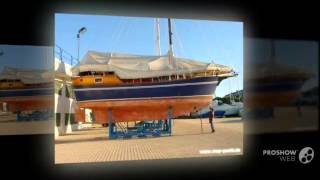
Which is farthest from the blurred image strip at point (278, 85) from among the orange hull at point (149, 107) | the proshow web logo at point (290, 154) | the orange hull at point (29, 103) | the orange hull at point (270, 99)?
the orange hull at point (29, 103)

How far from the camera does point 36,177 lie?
527 centimetres

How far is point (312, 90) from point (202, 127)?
162cm

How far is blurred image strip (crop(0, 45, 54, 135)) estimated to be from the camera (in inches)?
199

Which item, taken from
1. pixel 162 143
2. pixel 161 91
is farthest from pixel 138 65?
pixel 162 143

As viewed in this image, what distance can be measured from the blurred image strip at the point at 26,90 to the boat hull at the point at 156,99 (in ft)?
2.81

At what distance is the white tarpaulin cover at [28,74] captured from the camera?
5.09 meters

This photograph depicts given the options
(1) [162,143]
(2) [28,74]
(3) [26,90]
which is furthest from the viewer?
(1) [162,143]

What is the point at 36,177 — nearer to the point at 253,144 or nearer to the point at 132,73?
the point at 132,73

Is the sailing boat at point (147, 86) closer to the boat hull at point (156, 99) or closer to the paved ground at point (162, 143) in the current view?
the boat hull at point (156, 99)

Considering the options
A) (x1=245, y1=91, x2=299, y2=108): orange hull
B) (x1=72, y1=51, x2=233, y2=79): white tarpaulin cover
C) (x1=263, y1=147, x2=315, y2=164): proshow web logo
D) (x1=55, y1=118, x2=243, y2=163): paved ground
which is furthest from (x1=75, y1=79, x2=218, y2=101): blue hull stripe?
(x1=263, y1=147, x2=315, y2=164): proshow web logo

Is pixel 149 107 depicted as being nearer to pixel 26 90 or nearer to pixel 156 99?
pixel 156 99

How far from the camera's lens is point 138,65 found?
5.71 metres

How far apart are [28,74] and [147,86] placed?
1567 mm

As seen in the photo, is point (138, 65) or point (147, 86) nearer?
point (138, 65)
